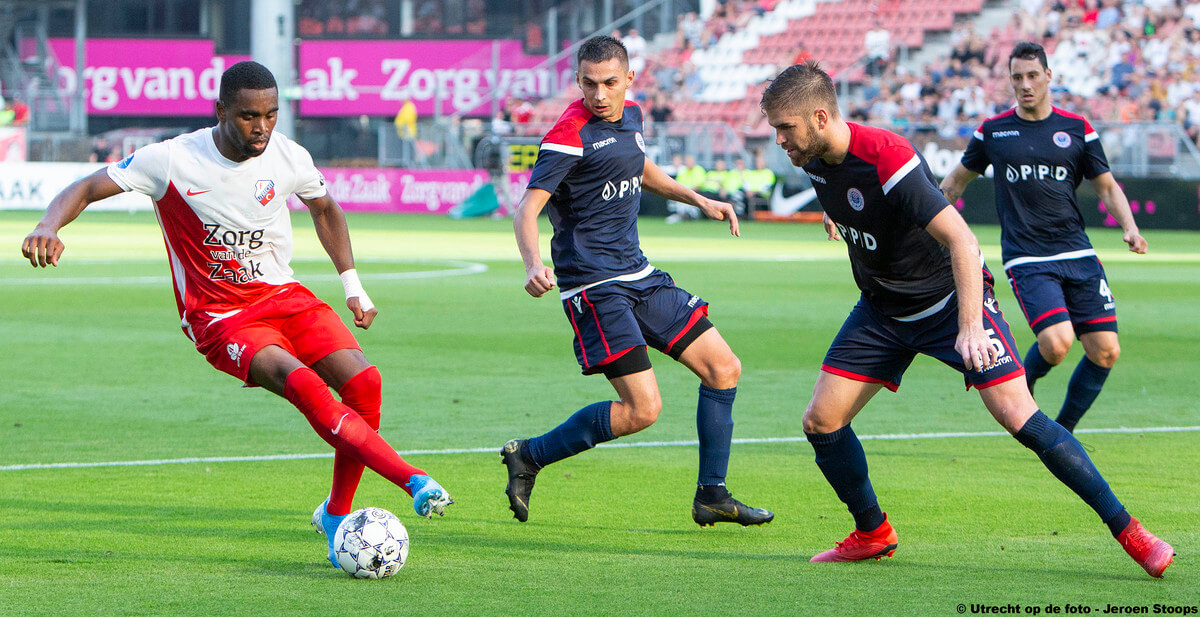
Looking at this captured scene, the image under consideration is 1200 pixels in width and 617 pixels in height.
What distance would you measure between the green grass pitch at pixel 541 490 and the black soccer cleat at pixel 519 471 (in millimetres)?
129

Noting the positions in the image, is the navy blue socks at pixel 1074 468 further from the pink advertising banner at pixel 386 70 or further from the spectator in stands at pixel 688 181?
the pink advertising banner at pixel 386 70

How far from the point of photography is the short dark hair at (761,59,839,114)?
17.2ft

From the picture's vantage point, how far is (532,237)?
6.32m

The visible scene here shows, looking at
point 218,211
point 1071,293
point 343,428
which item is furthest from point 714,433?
point 1071,293

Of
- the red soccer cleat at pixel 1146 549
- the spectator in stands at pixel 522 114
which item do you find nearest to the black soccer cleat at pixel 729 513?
the red soccer cleat at pixel 1146 549

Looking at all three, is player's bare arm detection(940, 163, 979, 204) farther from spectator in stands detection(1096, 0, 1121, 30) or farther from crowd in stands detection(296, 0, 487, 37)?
crowd in stands detection(296, 0, 487, 37)

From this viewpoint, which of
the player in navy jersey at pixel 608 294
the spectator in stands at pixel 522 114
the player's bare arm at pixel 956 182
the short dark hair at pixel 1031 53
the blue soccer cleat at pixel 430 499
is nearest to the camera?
the blue soccer cleat at pixel 430 499

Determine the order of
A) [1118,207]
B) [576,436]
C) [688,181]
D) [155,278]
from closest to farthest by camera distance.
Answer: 1. [576,436]
2. [1118,207]
3. [155,278]
4. [688,181]

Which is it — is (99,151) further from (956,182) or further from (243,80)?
(243,80)

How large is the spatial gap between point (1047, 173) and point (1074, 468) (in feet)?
11.5

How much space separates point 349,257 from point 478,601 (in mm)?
1959

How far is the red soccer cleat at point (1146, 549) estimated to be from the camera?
16.9 ft

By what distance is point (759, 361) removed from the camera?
467 inches

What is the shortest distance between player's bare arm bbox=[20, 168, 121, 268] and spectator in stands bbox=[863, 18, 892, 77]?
33.1 metres
